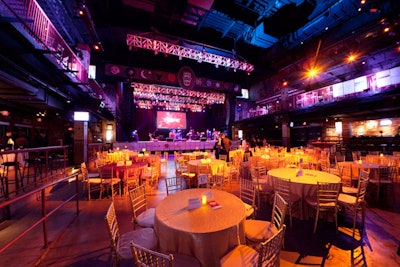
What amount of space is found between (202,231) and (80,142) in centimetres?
1061

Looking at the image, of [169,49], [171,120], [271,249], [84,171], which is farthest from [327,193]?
[171,120]

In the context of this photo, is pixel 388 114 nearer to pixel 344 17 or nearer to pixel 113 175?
pixel 344 17

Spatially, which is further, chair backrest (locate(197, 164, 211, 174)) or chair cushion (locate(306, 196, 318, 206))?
chair backrest (locate(197, 164, 211, 174))

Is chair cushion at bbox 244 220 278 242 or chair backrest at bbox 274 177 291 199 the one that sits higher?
chair backrest at bbox 274 177 291 199

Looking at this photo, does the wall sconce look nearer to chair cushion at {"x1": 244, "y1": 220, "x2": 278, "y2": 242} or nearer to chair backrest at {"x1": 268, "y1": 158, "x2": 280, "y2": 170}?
chair backrest at {"x1": 268, "y1": 158, "x2": 280, "y2": 170}

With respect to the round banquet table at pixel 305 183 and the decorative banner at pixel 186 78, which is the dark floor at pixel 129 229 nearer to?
the round banquet table at pixel 305 183

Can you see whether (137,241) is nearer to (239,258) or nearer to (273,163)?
(239,258)

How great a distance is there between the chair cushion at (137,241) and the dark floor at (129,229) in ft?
1.89

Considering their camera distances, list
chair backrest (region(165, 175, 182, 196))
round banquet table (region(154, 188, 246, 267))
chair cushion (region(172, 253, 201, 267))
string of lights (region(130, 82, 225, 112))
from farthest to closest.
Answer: string of lights (region(130, 82, 225, 112)) → chair backrest (region(165, 175, 182, 196)) → round banquet table (region(154, 188, 246, 267)) → chair cushion (region(172, 253, 201, 267))

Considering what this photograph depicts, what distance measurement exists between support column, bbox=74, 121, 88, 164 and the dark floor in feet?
20.0

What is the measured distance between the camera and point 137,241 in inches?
86.4

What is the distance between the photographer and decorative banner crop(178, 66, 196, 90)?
45.1 ft

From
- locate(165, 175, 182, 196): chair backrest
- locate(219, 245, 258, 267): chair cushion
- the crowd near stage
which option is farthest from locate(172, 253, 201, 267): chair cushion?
the crowd near stage

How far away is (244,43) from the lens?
14.9m
